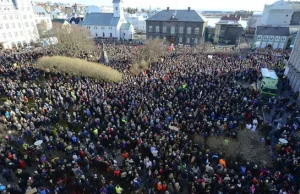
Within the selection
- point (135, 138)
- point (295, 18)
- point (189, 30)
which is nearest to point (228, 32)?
point (189, 30)

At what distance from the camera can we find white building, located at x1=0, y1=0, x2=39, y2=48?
41.3m

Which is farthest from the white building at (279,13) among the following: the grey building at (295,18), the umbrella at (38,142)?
the umbrella at (38,142)

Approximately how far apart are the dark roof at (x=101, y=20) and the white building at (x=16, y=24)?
1808 cm

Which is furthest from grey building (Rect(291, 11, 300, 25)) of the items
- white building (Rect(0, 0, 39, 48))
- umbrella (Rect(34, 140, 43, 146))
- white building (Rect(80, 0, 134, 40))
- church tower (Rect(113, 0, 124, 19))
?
white building (Rect(0, 0, 39, 48))

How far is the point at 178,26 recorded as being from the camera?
51.5 meters

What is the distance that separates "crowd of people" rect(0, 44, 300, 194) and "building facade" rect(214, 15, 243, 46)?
33.7 metres

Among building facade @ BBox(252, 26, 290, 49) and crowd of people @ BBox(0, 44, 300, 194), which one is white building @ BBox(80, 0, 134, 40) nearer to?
building facade @ BBox(252, 26, 290, 49)

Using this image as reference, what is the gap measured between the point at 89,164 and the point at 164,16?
1905 inches

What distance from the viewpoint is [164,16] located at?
5244 cm

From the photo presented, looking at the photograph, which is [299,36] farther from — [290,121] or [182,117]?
[182,117]

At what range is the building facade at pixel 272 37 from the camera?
4634cm

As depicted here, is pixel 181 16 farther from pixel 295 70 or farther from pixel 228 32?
pixel 295 70

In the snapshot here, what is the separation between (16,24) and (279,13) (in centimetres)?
6896

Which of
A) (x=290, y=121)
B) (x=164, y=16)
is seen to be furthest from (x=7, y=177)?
(x=164, y=16)
